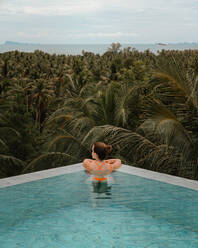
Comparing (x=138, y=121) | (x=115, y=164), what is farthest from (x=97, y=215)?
(x=138, y=121)

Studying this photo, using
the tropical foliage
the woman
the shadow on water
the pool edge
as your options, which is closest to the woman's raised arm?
the woman

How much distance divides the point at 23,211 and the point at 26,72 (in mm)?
41336

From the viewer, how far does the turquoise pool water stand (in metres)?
4.25

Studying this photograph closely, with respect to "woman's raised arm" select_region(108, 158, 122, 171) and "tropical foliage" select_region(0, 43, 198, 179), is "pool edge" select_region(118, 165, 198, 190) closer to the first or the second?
"woman's raised arm" select_region(108, 158, 122, 171)

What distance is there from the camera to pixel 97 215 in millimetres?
4922

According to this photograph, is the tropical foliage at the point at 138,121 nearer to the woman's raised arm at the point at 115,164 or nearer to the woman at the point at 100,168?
the woman's raised arm at the point at 115,164

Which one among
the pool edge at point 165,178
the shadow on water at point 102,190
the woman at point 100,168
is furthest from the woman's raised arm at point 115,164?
the pool edge at point 165,178

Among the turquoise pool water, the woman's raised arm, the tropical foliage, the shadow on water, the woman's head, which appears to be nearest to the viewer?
the turquoise pool water

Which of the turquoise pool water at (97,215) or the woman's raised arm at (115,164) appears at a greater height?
the woman's raised arm at (115,164)

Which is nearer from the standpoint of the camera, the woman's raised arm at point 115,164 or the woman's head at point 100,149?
the woman's head at point 100,149

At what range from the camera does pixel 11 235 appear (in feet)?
14.2

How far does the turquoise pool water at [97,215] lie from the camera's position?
13.9 feet

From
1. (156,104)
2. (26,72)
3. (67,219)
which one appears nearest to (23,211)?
(67,219)

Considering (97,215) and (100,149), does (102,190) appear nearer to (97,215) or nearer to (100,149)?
(100,149)
